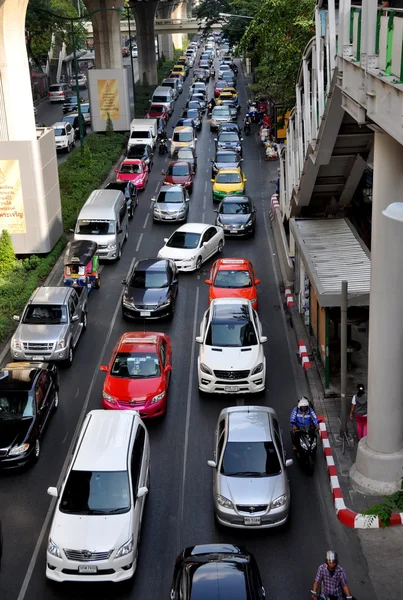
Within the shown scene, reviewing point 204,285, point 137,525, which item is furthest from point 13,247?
point 137,525

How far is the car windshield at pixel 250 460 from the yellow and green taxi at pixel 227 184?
23910 millimetres

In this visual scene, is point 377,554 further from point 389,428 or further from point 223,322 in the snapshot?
point 223,322

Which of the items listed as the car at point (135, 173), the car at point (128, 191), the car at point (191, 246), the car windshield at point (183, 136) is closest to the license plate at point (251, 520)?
the car at point (191, 246)

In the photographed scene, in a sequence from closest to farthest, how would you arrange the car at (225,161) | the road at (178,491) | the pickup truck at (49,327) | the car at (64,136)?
the road at (178,491) < the pickup truck at (49,327) < the car at (225,161) < the car at (64,136)

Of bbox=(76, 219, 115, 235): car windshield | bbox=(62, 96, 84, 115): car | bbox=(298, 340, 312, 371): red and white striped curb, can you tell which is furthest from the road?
bbox=(62, 96, 84, 115): car

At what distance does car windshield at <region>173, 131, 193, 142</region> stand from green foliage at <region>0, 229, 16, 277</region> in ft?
73.5

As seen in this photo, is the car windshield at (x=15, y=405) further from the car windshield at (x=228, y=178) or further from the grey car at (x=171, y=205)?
the car windshield at (x=228, y=178)

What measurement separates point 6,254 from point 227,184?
535 inches

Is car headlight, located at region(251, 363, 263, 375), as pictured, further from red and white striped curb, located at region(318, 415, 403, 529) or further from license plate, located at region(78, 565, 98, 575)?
license plate, located at region(78, 565, 98, 575)

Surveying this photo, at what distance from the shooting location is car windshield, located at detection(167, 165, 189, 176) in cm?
4091

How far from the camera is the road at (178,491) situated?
43.1 feet

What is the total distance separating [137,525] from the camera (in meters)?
13.4

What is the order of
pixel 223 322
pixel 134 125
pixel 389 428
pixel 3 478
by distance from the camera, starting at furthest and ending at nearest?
1. pixel 134 125
2. pixel 223 322
3. pixel 3 478
4. pixel 389 428

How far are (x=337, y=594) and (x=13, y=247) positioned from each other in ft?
68.8
